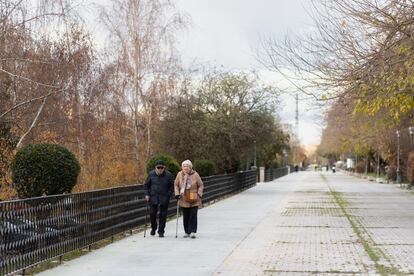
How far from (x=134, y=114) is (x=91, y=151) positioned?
27.1ft

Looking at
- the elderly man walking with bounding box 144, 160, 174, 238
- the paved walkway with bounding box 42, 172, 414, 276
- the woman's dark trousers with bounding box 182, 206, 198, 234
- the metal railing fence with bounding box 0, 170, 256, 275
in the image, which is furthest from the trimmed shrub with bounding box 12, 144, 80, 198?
the woman's dark trousers with bounding box 182, 206, 198, 234

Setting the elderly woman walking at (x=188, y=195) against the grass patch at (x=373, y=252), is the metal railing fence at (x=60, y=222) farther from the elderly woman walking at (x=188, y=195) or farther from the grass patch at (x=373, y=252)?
the grass patch at (x=373, y=252)

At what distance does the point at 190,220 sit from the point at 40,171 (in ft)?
11.5

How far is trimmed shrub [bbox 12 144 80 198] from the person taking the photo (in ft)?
39.6

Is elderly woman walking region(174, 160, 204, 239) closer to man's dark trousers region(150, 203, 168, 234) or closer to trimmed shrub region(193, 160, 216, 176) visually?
man's dark trousers region(150, 203, 168, 234)

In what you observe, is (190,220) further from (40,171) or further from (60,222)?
(60,222)

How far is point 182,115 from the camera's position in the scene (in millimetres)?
31391

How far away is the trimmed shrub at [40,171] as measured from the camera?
12.1 m

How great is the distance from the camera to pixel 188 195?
1388 centimetres

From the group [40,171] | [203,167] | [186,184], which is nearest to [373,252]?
[186,184]

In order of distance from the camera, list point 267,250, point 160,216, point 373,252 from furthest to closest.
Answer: point 160,216 → point 267,250 → point 373,252

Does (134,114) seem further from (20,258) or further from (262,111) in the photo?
(20,258)

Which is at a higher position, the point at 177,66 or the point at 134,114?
the point at 177,66

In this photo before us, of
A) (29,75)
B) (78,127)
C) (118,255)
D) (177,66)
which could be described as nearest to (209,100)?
(177,66)
